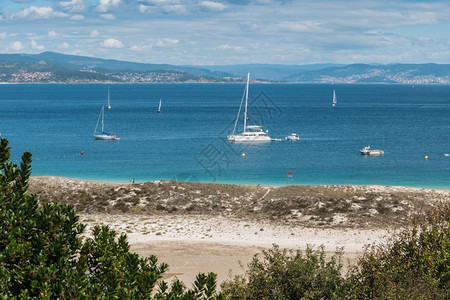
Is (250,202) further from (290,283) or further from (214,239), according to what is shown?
(290,283)

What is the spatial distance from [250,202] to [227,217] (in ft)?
14.3

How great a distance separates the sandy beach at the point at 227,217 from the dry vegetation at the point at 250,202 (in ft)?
0.24

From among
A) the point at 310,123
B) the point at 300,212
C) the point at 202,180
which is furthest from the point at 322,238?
the point at 310,123

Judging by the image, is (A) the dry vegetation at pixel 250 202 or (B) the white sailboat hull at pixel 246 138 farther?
(B) the white sailboat hull at pixel 246 138

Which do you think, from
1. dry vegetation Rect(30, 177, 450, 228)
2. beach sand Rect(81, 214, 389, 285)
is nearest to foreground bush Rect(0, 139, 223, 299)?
beach sand Rect(81, 214, 389, 285)

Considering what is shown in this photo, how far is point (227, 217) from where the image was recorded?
1583 inches

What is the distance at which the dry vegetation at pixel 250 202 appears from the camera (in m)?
38.6

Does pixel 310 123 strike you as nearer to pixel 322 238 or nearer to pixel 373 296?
pixel 322 238

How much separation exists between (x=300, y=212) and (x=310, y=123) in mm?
91057

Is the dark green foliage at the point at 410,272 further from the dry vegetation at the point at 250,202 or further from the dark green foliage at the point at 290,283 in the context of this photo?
the dry vegetation at the point at 250,202

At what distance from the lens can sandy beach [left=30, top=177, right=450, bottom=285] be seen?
3256 centimetres

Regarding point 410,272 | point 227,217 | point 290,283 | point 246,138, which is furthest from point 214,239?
point 246,138

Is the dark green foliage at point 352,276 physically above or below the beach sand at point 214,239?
above

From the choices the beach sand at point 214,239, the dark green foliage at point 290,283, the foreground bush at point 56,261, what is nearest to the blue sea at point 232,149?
the beach sand at point 214,239
